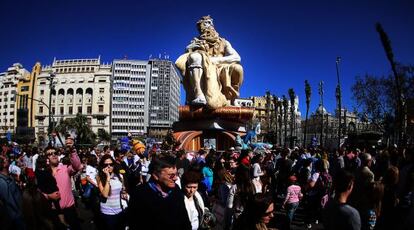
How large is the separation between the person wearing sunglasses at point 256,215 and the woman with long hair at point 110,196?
2.92 m

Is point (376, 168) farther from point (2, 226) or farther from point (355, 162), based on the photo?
point (2, 226)

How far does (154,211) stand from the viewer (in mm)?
3514

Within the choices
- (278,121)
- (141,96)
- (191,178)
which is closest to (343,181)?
(191,178)

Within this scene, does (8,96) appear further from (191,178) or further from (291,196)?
(191,178)

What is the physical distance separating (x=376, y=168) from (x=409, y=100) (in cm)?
3252

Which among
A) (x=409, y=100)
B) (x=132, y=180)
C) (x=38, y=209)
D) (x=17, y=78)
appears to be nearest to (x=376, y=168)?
(x=132, y=180)

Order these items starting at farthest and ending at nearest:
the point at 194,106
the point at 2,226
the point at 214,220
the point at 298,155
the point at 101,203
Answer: the point at 194,106 → the point at 298,155 → the point at 101,203 → the point at 214,220 → the point at 2,226

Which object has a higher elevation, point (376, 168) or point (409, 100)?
point (409, 100)

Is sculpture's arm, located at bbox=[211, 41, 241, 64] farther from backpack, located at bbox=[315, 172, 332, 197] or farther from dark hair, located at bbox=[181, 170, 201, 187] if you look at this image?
dark hair, located at bbox=[181, 170, 201, 187]

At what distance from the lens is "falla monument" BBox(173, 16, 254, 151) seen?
81.7 feet

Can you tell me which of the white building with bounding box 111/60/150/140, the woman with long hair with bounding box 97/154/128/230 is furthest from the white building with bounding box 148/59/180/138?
the woman with long hair with bounding box 97/154/128/230

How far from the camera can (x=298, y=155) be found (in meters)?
13.3

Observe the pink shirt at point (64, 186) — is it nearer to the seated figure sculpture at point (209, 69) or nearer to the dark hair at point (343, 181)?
the dark hair at point (343, 181)

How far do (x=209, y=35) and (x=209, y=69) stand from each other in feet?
10.2
